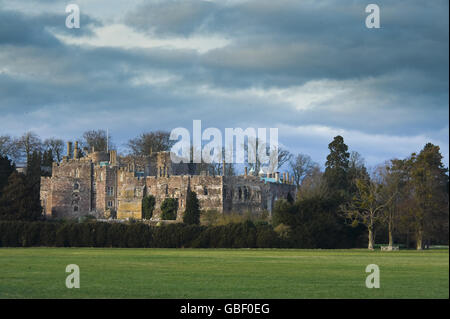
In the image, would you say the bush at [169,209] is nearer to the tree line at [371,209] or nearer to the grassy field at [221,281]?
the tree line at [371,209]

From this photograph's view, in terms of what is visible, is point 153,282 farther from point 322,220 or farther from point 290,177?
point 290,177

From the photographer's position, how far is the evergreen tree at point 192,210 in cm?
7988

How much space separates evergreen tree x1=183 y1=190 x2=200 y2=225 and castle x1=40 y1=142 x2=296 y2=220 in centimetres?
577

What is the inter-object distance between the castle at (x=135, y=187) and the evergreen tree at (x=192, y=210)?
18.9ft

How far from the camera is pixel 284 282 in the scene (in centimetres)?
2348

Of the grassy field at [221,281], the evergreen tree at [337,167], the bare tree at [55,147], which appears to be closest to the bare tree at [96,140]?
the bare tree at [55,147]

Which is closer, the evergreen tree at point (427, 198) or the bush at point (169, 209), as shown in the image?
the evergreen tree at point (427, 198)

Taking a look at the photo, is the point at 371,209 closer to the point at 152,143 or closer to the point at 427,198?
the point at 427,198

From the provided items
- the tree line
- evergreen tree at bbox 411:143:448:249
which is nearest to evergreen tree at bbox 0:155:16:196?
the tree line

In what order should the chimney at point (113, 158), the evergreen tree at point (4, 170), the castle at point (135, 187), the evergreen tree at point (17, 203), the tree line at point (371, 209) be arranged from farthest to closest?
1. the chimney at point (113, 158)
2. the castle at point (135, 187)
3. the evergreen tree at point (4, 170)
4. the evergreen tree at point (17, 203)
5. the tree line at point (371, 209)

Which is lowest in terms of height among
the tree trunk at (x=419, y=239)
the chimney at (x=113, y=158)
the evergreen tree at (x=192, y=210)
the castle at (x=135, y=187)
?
the tree trunk at (x=419, y=239)

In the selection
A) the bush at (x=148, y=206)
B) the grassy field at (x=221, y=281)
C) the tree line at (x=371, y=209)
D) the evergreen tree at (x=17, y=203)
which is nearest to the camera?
the grassy field at (x=221, y=281)

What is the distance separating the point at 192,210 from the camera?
266ft
